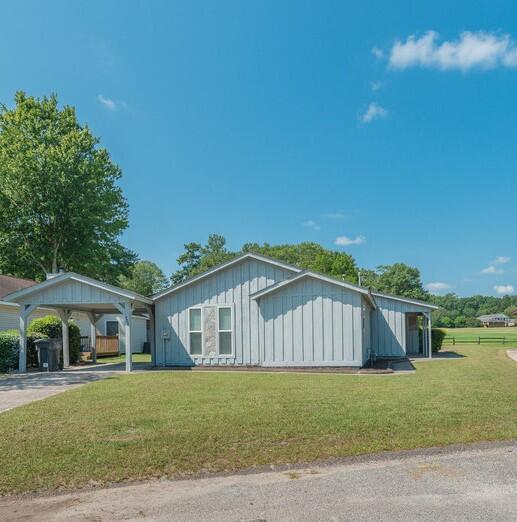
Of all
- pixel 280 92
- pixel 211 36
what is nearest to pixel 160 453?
pixel 211 36

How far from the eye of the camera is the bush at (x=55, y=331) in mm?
17781

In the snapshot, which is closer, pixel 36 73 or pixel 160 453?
pixel 160 453

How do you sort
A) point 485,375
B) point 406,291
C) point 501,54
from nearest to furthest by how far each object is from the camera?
point 485,375, point 501,54, point 406,291

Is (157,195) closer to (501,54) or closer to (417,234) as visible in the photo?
(417,234)

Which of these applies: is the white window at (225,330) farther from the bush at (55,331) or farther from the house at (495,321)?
the house at (495,321)

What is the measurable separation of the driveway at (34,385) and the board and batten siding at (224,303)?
2831mm

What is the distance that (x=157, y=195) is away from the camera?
108 ft

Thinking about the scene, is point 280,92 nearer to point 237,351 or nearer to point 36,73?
point 237,351

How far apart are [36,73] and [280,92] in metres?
14.3

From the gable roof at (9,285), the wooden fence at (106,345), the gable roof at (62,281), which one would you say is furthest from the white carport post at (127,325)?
the wooden fence at (106,345)

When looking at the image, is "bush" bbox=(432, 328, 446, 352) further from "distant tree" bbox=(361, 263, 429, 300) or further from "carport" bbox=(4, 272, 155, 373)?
"distant tree" bbox=(361, 263, 429, 300)

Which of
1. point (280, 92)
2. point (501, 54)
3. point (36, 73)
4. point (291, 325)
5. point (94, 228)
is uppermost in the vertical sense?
point (36, 73)

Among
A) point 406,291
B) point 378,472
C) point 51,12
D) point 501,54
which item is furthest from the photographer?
point 406,291

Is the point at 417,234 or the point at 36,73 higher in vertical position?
the point at 36,73
